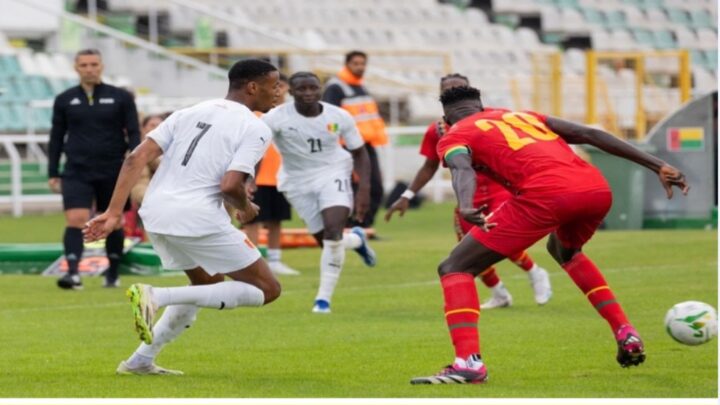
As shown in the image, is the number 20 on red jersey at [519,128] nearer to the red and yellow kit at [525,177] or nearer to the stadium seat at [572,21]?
the red and yellow kit at [525,177]

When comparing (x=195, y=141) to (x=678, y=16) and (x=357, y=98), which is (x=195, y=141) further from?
(x=678, y=16)

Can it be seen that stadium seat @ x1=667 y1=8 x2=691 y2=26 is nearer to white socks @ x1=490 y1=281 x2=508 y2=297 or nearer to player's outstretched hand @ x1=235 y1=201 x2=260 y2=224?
white socks @ x1=490 y1=281 x2=508 y2=297

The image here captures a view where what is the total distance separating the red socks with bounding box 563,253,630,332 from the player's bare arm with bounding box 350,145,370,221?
165 inches

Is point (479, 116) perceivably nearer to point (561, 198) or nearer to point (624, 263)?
point (561, 198)

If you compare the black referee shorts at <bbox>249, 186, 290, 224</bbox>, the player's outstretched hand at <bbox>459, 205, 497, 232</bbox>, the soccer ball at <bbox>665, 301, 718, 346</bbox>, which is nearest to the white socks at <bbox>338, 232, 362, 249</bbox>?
the black referee shorts at <bbox>249, 186, 290, 224</bbox>

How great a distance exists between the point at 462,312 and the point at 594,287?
1.14m

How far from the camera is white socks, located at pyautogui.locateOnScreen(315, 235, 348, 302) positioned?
13.1 m

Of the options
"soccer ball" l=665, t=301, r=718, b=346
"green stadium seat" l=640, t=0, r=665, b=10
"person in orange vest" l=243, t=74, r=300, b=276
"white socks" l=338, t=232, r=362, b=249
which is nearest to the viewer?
"soccer ball" l=665, t=301, r=718, b=346

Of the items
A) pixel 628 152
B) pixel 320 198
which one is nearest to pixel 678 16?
pixel 320 198

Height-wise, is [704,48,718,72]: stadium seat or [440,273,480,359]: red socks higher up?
[440,273,480,359]: red socks

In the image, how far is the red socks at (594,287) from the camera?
9.54m

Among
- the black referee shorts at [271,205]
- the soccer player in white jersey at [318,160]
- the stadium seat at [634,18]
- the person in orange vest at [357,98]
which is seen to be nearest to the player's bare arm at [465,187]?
the soccer player in white jersey at [318,160]

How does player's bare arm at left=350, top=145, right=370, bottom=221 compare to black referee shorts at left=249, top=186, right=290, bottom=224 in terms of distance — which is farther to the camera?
black referee shorts at left=249, top=186, right=290, bottom=224

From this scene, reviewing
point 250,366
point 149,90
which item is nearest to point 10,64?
point 149,90
